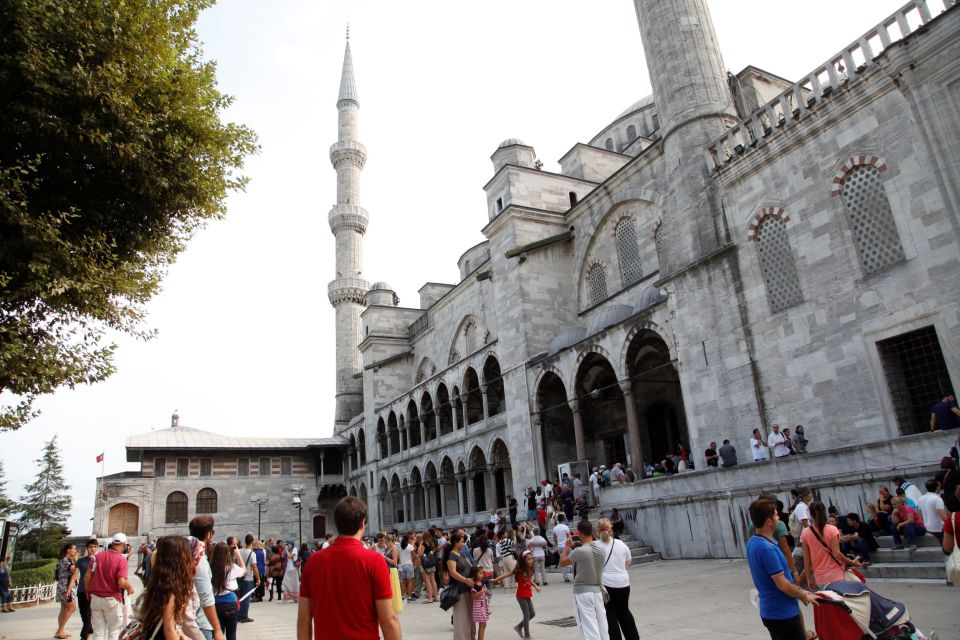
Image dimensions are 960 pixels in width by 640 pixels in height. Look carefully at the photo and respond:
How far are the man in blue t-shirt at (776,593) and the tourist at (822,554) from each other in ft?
3.44

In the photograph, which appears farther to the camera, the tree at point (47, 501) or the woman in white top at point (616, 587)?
the tree at point (47, 501)

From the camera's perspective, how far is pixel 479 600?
643cm

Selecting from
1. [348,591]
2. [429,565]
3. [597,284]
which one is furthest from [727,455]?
[348,591]

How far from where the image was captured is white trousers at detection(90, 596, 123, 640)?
6285 mm

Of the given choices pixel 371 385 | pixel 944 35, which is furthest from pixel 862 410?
pixel 371 385

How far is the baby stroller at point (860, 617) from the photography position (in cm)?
397

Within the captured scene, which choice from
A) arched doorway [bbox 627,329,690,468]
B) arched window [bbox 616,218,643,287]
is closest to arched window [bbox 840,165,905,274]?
arched doorway [bbox 627,329,690,468]

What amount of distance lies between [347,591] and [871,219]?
40.8 feet

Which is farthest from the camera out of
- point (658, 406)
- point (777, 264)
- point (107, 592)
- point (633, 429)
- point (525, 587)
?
point (658, 406)

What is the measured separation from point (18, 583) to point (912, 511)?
21.0 meters

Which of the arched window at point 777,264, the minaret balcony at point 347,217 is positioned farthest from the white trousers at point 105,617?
the minaret balcony at point 347,217

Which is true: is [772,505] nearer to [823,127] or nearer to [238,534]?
[823,127]

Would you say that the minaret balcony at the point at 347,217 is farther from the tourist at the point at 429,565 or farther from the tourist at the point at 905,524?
the tourist at the point at 905,524

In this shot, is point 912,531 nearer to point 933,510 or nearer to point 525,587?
point 933,510
